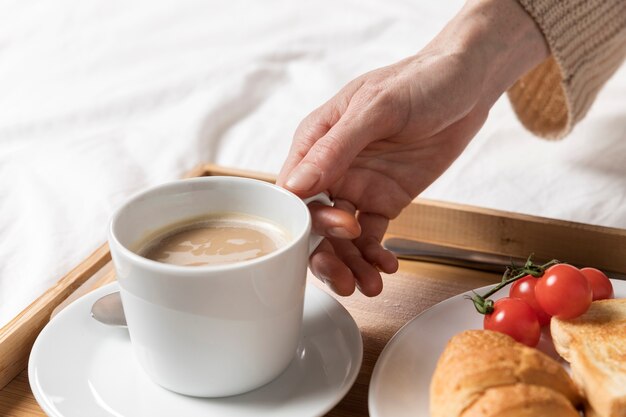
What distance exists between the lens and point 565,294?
3.13 feet

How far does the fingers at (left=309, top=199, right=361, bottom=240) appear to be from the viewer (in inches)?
38.6

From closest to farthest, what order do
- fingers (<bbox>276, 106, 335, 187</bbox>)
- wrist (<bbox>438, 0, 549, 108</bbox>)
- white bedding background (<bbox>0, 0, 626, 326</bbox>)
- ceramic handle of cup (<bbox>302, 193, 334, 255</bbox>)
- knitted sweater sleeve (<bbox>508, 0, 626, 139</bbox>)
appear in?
ceramic handle of cup (<bbox>302, 193, 334, 255</bbox>), fingers (<bbox>276, 106, 335, 187</bbox>), wrist (<bbox>438, 0, 549, 108</bbox>), knitted sweater sleeve (<bbox>508, 0, 626, 139</bbox>), white bedding background (<bbox>0, 0, 626, 326</bbox>)

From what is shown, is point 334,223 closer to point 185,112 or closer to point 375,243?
point 375,243

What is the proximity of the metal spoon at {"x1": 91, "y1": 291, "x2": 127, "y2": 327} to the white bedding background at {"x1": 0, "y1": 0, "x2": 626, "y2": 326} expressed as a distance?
13.2 inches

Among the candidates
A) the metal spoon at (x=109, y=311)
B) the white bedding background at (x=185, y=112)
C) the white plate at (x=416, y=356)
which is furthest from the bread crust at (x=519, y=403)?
the white bedding background at (x=185, y=112)

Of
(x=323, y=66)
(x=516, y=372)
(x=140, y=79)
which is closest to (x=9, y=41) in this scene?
(x=140, y=79)

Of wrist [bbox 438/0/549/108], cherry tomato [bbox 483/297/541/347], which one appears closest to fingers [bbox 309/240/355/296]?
cherry tomato [bbox 483/297/541/347]

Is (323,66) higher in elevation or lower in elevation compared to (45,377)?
lower

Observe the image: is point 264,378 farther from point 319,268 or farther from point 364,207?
point 364,207

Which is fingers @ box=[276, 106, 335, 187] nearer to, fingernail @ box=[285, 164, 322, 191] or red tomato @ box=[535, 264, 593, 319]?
fingernail @ box=[285, 164, 322, 191]

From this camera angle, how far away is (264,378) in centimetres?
Result: 89

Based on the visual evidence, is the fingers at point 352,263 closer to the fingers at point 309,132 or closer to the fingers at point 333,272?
the fingers at point 333,272

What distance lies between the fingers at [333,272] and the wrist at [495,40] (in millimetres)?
463

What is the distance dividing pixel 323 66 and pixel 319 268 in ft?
3.91
